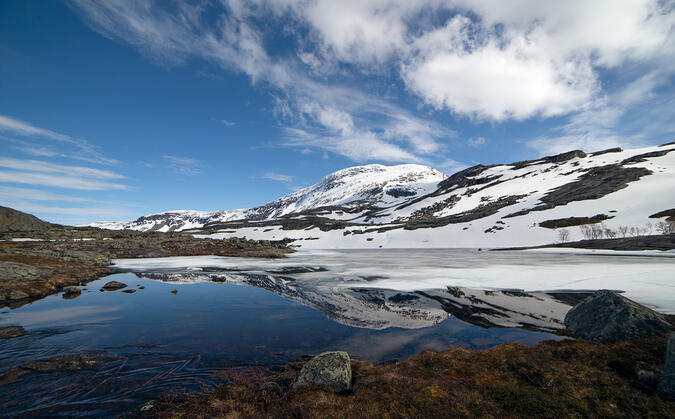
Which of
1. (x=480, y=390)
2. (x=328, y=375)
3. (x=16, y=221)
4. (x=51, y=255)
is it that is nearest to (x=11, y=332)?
(x=328, y=375)

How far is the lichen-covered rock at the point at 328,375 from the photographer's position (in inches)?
331

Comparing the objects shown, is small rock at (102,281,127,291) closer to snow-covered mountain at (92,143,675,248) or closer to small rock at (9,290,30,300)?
small rock at (9,290,30,300)

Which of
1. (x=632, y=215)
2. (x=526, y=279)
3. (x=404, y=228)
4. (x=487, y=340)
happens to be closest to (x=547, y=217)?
(x=632, y=215)

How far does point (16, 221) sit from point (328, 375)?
9409 centimetres

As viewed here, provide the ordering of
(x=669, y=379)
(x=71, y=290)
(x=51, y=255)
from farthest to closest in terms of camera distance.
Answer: (x=51, y=255), (x=71, y=290), (x=669, y=379)

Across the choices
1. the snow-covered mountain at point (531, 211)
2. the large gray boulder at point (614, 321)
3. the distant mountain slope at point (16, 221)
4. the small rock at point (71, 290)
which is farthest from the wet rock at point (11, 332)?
the snow-covered mountain at point (531, 211)

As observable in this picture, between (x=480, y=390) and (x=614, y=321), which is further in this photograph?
(x=614, y=321)

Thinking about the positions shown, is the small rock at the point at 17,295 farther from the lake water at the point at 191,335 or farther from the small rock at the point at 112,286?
the small rock at the point at 112,286

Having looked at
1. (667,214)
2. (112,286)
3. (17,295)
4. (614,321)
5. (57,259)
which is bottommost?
(112,286)

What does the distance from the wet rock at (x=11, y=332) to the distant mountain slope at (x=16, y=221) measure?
7501 cm

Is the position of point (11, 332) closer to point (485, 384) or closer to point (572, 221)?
point (485, 384)

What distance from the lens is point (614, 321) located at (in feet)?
34.1

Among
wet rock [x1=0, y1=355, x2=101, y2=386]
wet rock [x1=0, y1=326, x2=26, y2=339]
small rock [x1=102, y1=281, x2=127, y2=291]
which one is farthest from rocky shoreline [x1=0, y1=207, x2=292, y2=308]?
wet rock [x1=0, y1=355, x2=101, y2=386]

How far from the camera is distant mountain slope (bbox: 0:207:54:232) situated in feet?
201
